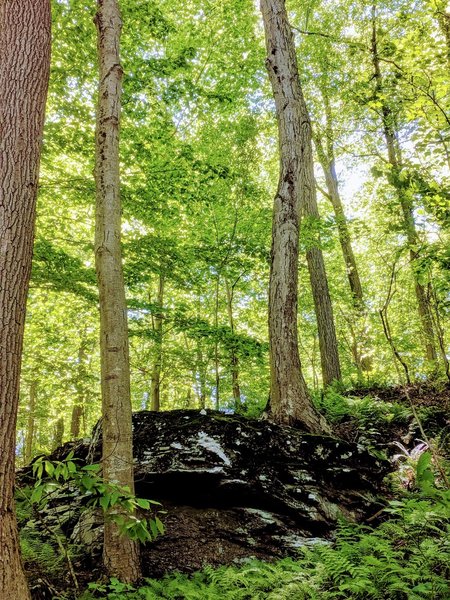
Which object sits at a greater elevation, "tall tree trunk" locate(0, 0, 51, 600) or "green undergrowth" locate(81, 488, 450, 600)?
"tall tree trunk" locate(0, 0, 51, 600)

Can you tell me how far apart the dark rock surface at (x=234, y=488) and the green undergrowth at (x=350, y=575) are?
36cm

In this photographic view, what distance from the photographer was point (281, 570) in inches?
132

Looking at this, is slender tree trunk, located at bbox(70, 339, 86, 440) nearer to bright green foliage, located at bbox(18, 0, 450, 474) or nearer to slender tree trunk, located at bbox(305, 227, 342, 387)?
bright green foliage, located at bbox(18, 0, 450, 474)

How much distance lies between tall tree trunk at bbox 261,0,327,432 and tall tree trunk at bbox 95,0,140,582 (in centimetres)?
270

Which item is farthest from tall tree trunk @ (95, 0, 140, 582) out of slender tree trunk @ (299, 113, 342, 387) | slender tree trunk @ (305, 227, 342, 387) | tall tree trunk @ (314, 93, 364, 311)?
tall tree trunk @ (314, 93, 364, 311)

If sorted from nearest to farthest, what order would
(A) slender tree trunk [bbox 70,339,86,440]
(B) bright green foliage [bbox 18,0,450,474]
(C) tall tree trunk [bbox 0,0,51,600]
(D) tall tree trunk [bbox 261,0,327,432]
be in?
1. (C) tall tree trunk [bbox 0,0,51,600]
2. (B) bright green foliage [bbox 18,0,450,474]
3. (D) tall tree trunk [bbox 261,0,327,432]
4. (A) slender tree trunk [bbox 70,339,86,440]

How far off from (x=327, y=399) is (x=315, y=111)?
11.6 meters

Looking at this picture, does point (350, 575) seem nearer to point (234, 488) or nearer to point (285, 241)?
point (234, 488)

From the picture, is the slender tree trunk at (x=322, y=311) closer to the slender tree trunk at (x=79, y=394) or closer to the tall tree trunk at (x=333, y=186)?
the tall tree trunk at (x=333, y=186)

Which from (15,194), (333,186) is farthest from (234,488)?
(333,186)

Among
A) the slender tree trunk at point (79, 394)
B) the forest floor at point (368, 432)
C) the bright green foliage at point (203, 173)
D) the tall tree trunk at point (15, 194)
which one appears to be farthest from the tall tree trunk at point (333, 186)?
the tall tree trunk at point (15, 194)

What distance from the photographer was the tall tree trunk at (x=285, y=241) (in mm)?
5648

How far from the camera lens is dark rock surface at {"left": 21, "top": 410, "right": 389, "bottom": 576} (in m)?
3.99

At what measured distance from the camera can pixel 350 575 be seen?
3098mm
